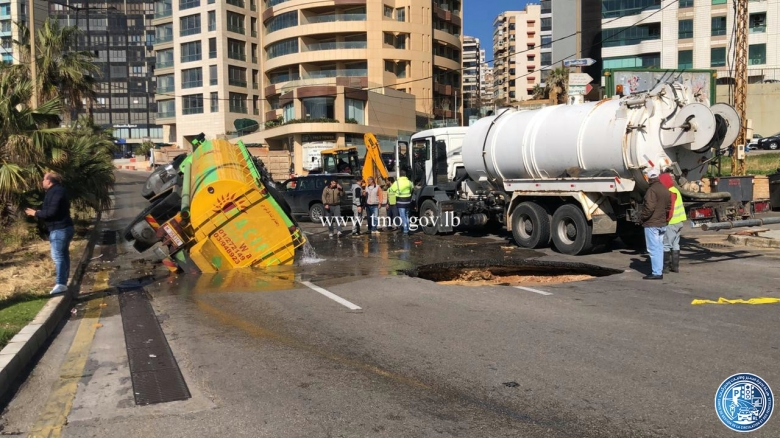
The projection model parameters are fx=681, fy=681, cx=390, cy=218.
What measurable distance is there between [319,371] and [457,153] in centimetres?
1369

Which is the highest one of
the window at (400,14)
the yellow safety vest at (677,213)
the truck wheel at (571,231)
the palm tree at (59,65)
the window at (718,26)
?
the window at (400,14)

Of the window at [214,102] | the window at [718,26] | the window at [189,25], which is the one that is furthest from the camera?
the window at [189,25]

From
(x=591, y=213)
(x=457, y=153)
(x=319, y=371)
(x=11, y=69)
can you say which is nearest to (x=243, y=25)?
(x=11, y=69)

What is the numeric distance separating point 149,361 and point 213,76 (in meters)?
73.5

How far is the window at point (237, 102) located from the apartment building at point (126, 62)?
46058 mm

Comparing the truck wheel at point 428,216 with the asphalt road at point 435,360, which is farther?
the truck wheel at point 428,216

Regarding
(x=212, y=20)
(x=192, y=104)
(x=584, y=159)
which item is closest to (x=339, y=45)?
(x=212, y=20)

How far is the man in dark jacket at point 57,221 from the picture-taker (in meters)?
9.48

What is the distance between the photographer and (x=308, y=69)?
6819 centimetres

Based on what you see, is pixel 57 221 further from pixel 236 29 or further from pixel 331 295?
pixel 236 29

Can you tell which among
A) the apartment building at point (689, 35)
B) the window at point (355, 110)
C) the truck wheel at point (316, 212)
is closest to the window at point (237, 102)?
the window at point (355, 110)

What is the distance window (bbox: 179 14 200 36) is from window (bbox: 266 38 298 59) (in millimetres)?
10173

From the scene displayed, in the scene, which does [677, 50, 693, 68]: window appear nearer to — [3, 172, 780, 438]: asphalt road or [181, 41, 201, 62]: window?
[181, 41, 201, 62]: window

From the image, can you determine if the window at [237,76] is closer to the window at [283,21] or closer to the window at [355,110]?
the window at [283,21]
